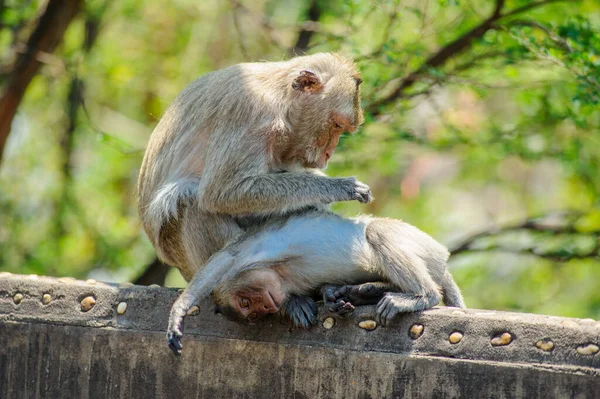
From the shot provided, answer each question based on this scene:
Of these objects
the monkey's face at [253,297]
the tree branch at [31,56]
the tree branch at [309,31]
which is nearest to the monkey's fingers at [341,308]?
the monkey's face at [253,297]

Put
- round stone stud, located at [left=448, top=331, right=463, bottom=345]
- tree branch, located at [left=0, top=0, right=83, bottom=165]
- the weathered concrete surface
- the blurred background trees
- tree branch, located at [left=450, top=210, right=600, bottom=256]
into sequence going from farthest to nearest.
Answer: tree branch, located at [left=450, top=210, right=600, bottom=256]
tree branch, located at [left=0, top=0, right=83, bottom=165]
the blurred background trees
round stone stud, located at [left=448, top=331, right=463, bottom=345]
the weathered concrete surface

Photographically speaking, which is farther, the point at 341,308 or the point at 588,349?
the point at 341,308

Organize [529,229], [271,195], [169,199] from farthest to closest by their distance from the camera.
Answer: [529,229]
[169,199]
[271,195]

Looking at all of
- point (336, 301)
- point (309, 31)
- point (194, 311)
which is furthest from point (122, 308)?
point (309, 31)

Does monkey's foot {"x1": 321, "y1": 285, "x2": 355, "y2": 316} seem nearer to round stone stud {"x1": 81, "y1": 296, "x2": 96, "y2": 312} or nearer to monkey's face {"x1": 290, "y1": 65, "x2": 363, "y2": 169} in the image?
monkey's face {"x1": 290, "y1": 65, "x2": 363, "y2": 169}

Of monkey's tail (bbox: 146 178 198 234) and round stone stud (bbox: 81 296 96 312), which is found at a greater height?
monkey's tail (bbox: 146 178 198 234)

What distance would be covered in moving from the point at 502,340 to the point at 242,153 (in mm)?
1719

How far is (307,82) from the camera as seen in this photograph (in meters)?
4.89

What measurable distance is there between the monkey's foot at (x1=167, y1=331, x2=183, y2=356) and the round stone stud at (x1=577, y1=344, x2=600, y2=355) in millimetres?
1808

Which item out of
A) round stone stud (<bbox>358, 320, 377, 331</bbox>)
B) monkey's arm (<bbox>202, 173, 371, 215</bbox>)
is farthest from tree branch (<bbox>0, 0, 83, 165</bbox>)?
round stone stud (<bbox>358, 320, 377, 331</bbox>)

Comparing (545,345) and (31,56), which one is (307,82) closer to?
(545,345)

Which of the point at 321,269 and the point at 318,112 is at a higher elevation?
the point at 318,112

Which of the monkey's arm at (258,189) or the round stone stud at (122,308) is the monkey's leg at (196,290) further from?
the round stone stud at (122,308)

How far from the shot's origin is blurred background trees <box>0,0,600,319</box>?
22.5ft
